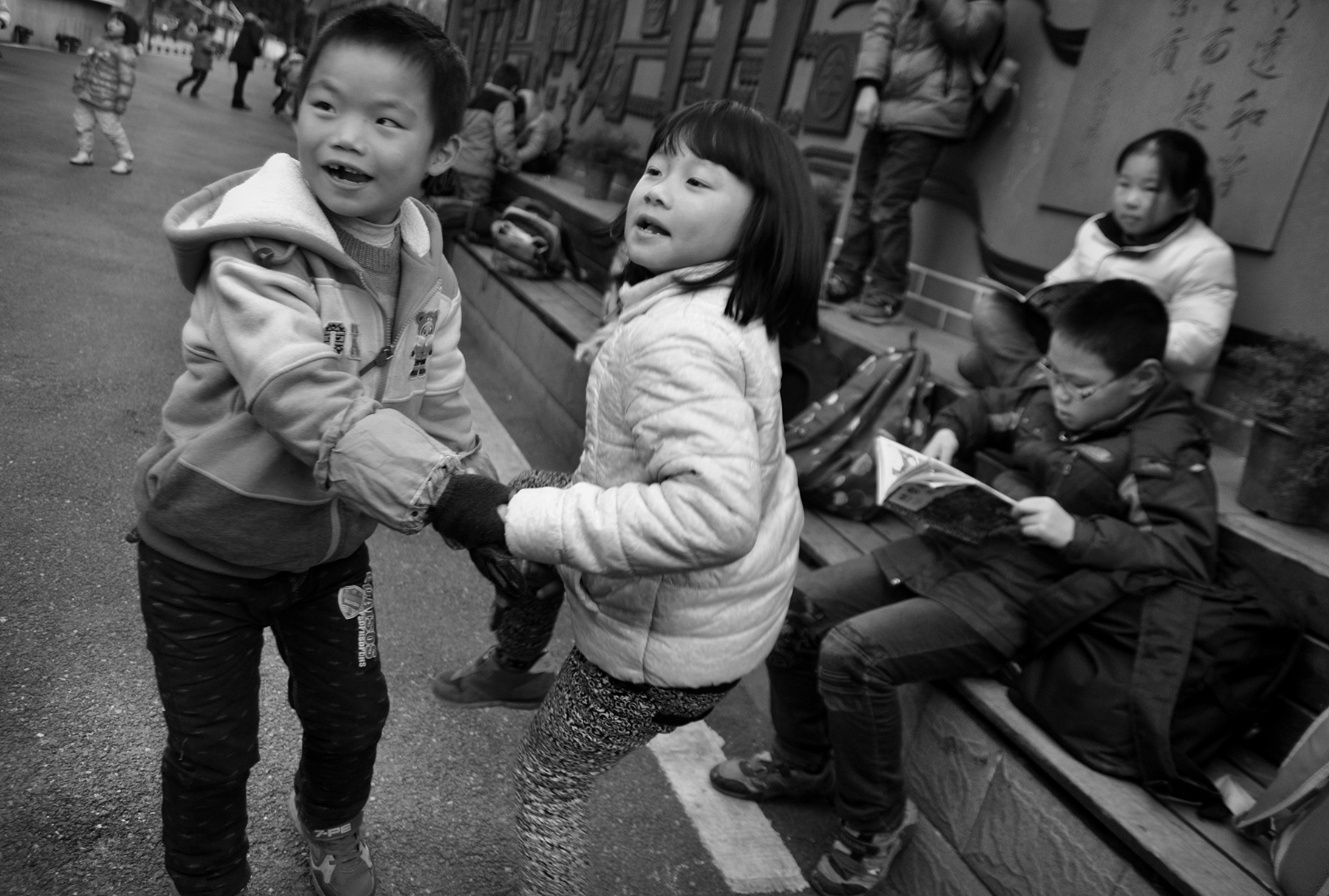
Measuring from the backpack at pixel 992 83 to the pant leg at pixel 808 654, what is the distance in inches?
135

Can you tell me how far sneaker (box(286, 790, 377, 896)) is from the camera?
6.61ft

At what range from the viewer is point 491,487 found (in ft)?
4.82

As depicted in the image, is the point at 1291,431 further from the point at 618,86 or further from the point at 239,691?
the point at 618,86

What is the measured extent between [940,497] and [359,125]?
1.65 meters

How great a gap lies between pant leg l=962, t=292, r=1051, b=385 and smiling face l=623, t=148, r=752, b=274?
2.62m

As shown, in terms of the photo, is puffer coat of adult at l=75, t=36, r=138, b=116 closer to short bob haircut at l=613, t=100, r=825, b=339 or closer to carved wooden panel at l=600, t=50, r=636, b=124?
carved wooden panel at l=600, t=50, r=636, b=124

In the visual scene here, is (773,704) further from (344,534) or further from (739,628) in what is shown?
(344,534)

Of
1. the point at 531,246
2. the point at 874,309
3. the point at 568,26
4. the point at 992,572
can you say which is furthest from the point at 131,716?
the point at 568,26

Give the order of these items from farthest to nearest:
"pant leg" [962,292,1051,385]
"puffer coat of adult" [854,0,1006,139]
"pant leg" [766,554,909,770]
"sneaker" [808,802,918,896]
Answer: "puffer coat of adult" [854,0,1006,139] → "pant leg" [962,292,1051,385] → "pant leg" [766,554,909,770] → "sneaker" [808,802,918,896]

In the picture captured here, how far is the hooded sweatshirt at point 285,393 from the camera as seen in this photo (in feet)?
4.68

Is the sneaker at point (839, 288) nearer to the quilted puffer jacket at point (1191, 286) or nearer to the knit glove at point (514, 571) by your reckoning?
the quilted puffer jacket at point (1191, 286)

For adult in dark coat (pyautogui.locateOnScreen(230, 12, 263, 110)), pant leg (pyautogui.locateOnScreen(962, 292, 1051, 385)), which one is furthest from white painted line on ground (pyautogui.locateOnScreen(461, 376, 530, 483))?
adult in dark coat (pyautogui.locateOnScreen(230, 12, 263, 110))

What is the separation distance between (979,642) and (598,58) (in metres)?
10.6

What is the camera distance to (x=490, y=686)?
7.20 ft
